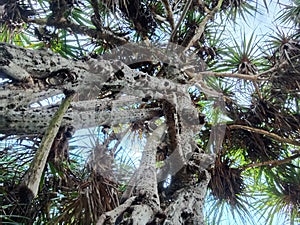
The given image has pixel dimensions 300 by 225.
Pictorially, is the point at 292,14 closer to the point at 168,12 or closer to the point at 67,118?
the point at 168,12

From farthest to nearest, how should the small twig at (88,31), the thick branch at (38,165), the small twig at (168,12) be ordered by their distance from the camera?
the small twig at (168,12) < the small twig at (88,31) < the thick branch at (38,165)

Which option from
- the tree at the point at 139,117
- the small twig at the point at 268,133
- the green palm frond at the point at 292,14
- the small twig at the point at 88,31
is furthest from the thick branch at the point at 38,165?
the green palm frond at the point at 292,14

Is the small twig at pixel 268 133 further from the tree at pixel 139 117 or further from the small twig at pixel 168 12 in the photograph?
the small twig at pixel 168 12

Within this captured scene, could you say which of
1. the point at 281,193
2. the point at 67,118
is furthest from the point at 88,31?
the point at 281,193

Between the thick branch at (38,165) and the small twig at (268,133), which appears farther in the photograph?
the small twig at (268,133)

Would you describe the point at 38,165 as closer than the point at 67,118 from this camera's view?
Yes

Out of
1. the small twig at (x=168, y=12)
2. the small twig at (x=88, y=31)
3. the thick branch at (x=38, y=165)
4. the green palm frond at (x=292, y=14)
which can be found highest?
the green palm frond at (x=292, y=14)

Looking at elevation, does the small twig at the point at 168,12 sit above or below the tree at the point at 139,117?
above

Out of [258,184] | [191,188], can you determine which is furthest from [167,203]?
[258,184]
